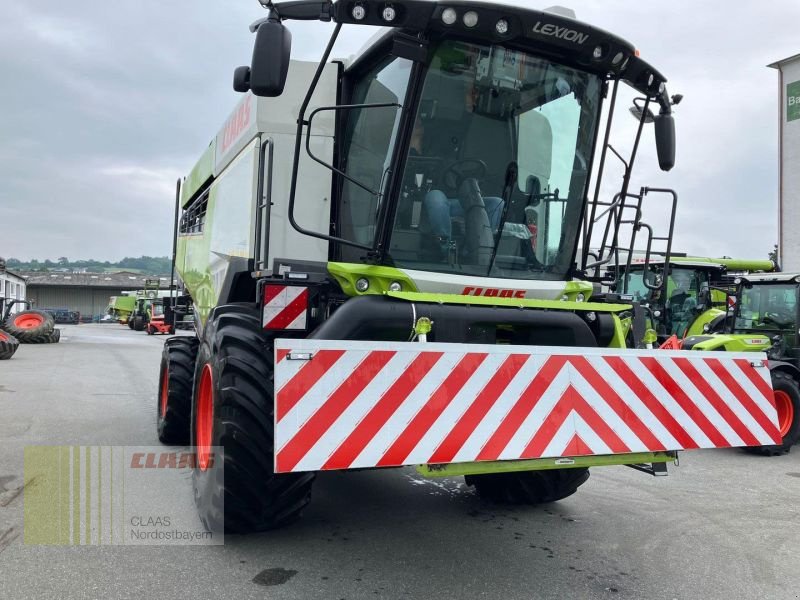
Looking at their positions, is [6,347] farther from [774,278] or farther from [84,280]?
[84,280]

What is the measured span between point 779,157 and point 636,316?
26.0 m

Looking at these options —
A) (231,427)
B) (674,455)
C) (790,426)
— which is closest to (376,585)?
(231,427)

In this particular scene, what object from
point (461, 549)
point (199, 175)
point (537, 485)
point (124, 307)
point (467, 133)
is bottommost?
point (461, 549)

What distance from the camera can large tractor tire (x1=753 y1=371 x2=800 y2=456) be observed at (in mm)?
8008

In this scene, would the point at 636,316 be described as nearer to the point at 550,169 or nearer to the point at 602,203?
the point at 602,203

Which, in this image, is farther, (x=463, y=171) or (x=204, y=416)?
(x=204, y=416)

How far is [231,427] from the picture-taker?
3516 millimetres

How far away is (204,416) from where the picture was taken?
15.1ft

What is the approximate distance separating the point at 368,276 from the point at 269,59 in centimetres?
129

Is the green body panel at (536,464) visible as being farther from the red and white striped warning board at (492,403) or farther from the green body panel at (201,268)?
the green body panel at (201,268)

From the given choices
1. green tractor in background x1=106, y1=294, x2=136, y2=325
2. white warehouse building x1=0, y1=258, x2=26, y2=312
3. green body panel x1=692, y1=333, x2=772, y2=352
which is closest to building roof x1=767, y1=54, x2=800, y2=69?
green body panel x1=692, y1=333, x2=772, y2=352

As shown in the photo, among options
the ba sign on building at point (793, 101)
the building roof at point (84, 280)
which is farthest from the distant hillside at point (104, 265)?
the ba sign on building at point (793, 101)

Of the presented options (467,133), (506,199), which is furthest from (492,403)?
(467,133)

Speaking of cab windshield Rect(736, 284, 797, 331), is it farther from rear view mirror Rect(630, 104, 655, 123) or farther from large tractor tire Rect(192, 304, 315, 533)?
large tractor tire Rect(192, 304, 315, 533)
